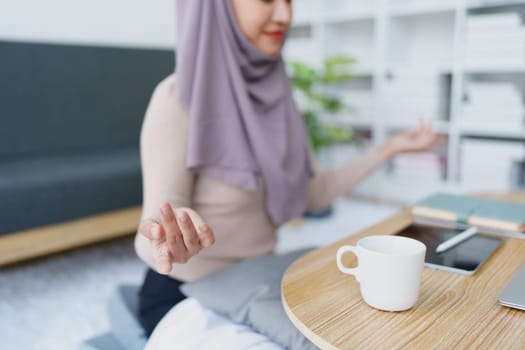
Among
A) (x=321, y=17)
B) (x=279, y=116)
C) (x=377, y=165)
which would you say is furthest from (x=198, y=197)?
(x=321, y=17)

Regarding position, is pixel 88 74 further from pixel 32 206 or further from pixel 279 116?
pixel 279 116

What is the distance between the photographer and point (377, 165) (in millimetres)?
1121

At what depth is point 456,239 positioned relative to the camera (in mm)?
718

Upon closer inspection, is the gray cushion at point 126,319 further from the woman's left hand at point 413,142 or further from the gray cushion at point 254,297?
the woman's left hand at point 413,142

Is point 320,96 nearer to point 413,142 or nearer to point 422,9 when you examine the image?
point 422,9

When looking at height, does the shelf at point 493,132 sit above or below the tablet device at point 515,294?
below

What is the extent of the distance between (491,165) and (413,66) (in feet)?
2.38

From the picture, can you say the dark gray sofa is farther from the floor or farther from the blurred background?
the floor

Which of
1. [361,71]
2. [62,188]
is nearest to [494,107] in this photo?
[361,71]

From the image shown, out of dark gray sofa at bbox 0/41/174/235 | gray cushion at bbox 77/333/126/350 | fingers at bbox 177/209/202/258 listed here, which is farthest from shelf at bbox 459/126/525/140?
fingers at bbox 177/209/202/258

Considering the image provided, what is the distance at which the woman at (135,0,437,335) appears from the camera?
82 centimetres

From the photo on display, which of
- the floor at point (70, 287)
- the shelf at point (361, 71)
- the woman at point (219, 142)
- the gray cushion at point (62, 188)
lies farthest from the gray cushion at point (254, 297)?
the shelf at point (361, 71)

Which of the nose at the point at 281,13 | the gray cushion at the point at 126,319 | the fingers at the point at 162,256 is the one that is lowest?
the gray cushion at the point at 126,319

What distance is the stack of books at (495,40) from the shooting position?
227 cm
